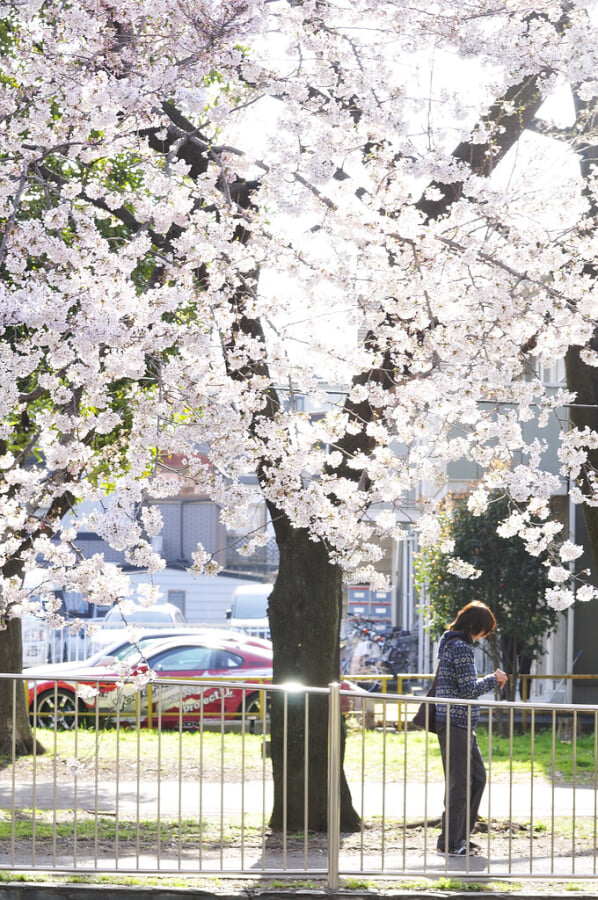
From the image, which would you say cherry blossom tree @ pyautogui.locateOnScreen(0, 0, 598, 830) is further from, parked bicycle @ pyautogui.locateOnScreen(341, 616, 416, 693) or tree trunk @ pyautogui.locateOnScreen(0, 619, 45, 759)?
parked bicycle @ pyautogui.locateOnScreen(341, 616, 416, 693)

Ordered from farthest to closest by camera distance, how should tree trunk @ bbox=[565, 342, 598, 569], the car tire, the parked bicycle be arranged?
the parked bicycle → the car tire → tree trunk @ bbox=[565, 342, 598, 569]

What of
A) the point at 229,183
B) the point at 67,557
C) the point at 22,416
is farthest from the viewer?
the point at 22,416

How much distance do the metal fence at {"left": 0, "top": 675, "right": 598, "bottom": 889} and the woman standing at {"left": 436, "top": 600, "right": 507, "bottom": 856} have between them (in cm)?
14

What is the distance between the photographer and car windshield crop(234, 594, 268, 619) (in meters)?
36.8

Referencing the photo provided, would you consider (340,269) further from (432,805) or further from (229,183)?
(432,805)

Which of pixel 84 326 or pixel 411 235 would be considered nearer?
pixel 84 326

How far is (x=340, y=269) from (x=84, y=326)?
2341 mm

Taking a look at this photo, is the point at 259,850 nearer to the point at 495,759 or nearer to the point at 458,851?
the point at 458,851

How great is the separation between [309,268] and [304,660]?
264 centimetres

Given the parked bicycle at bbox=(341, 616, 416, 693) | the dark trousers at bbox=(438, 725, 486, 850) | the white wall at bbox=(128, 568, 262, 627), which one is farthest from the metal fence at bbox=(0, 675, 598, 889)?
the white wall at bbox=(128, 568, 262, 627)

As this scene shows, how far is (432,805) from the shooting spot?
35.3 ft

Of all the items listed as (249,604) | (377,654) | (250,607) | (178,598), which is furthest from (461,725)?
(178,598)

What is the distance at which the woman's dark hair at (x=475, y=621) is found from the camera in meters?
7.98

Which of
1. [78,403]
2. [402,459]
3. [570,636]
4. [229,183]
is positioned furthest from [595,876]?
[570,636]
